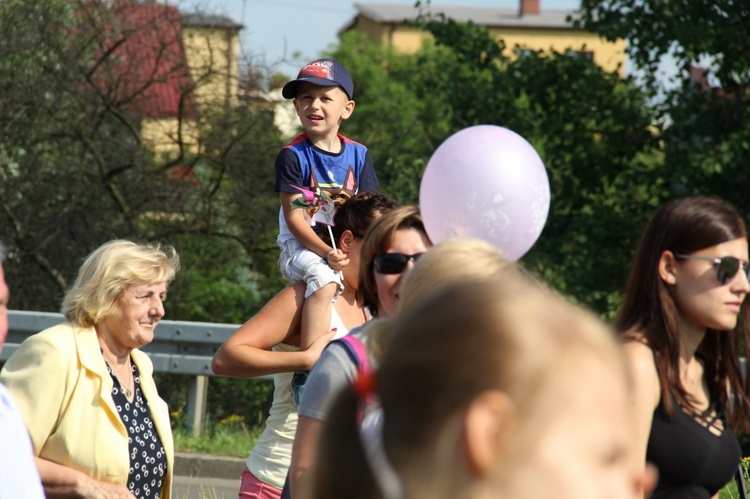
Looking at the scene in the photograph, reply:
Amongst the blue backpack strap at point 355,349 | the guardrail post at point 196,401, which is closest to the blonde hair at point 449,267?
the blue backpack strap at point 355,349

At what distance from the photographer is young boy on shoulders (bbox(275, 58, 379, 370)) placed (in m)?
4.35

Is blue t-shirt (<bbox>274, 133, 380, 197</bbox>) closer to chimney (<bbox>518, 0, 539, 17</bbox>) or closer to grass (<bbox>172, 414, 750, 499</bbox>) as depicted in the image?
grass (<bbox>172, 414, 750, 499</bbox>)

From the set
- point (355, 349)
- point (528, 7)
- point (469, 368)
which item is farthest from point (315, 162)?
point (528, 7)

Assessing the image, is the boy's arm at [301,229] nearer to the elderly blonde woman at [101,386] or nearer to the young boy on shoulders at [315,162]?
the young boy on shoulders at [315,162]

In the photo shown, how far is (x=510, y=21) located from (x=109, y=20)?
55765 mm

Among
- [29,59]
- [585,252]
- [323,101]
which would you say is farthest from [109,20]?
[323,101]

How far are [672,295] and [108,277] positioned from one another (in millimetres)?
2072

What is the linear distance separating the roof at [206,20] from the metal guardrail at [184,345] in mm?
6739

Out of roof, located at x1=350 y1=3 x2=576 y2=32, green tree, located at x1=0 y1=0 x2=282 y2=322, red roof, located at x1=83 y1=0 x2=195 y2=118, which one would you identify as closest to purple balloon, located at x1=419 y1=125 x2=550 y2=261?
green tree, located at x1=0 y1=0 x2=282 y2=322

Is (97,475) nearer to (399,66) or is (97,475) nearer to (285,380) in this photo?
(285,380)

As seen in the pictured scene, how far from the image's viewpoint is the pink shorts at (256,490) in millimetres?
3709

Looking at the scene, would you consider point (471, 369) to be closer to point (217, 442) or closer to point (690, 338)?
point (690, 338)

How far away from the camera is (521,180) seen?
3.26m

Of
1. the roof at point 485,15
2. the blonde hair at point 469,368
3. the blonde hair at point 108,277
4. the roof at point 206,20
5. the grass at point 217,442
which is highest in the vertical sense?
the blonde hair at point 469,368
